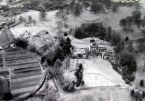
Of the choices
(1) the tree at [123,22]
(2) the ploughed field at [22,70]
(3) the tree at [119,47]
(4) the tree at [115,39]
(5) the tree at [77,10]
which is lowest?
(2) the ploughed field at [22,70]

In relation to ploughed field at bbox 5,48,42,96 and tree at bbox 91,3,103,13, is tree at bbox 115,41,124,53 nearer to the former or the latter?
ploughed field at bbox 5,48,42,96

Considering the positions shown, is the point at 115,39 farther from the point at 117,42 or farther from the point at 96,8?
the point at 96,8

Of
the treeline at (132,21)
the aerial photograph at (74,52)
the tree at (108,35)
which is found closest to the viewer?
the aerial photograph at (74,52)

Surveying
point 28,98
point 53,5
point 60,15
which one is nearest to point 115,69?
point 28,98

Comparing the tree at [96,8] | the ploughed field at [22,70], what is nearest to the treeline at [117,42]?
the tree at [96,8]

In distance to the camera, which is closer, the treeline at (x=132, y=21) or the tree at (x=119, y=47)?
the tree at (x=119, y=47)

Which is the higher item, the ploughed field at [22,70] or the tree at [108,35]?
the tree at [108,35]

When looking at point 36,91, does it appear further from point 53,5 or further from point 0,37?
point 53,5

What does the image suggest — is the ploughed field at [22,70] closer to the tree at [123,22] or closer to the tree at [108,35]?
the tree at [108,35]
